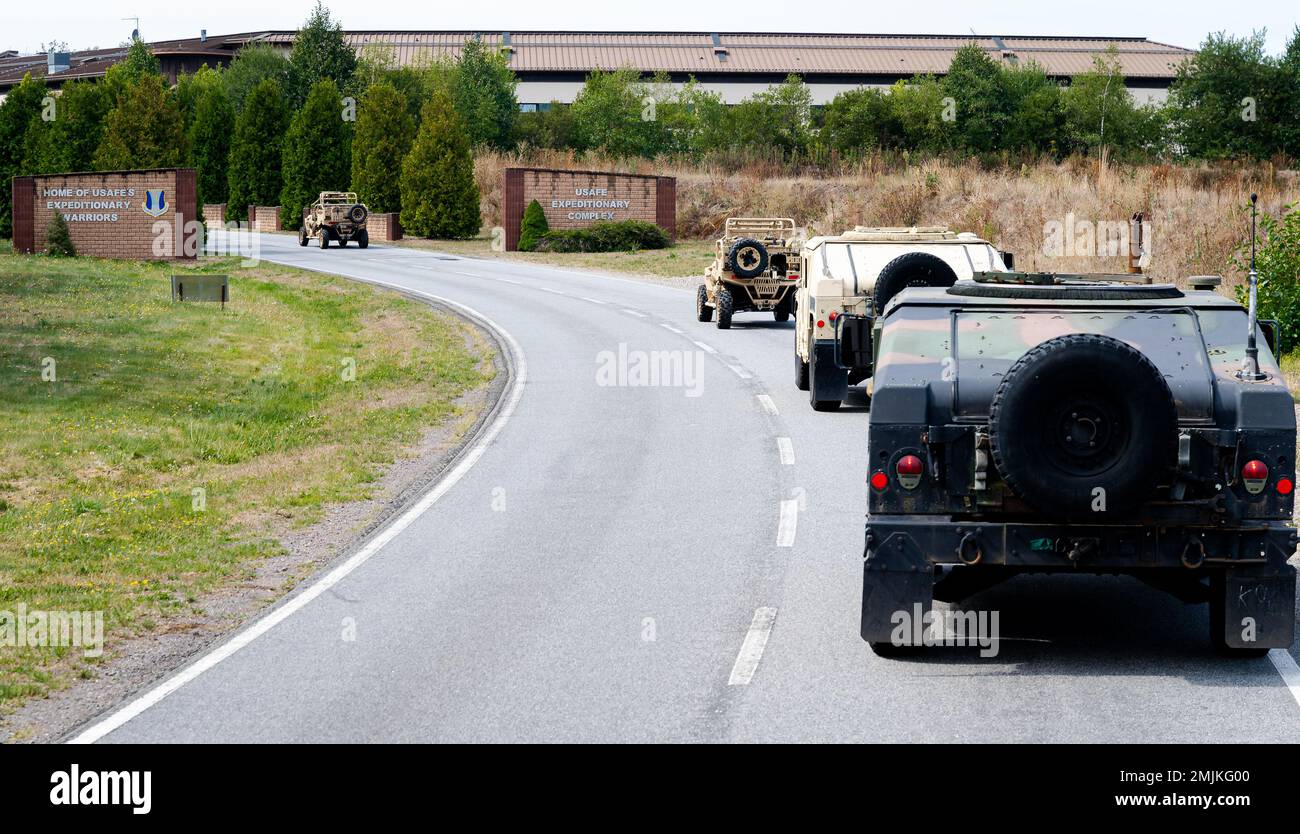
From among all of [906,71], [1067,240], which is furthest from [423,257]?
[906,71]

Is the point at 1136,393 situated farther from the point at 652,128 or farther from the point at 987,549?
the point at 652,128

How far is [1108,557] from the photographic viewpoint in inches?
320

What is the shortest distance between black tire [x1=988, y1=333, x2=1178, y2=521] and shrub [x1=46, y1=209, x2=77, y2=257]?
4358 cm

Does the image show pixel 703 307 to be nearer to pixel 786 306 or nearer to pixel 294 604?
pixel 786 306

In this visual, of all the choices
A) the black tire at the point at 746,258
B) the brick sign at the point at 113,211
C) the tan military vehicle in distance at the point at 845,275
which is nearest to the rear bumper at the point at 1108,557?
the tan military vehicle in distance at the point at 845,275

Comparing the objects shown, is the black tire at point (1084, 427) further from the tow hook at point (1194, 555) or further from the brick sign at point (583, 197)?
the brick sign at point (583, 197)

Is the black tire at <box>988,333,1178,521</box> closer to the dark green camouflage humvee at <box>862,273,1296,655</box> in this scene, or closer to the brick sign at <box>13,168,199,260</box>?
the dark green camouflage humvee at <box>862,273,1296,655</box>

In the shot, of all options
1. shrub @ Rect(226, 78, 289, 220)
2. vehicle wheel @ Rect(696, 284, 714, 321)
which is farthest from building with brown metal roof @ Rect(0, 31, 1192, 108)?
vehicle wheel @ Rect(696, 284, 714, 321)

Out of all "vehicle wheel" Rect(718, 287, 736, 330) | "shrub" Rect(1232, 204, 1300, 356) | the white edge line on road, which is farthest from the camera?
"vehicle wheel" Rect(718, 287, 736, 330)

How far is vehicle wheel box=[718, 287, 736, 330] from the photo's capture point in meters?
28.4

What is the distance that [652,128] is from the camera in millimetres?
78875

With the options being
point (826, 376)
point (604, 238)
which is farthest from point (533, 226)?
point (826, 376)

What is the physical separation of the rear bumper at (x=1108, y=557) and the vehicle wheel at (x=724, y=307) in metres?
20.3

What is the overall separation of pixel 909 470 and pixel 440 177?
2066 inches
